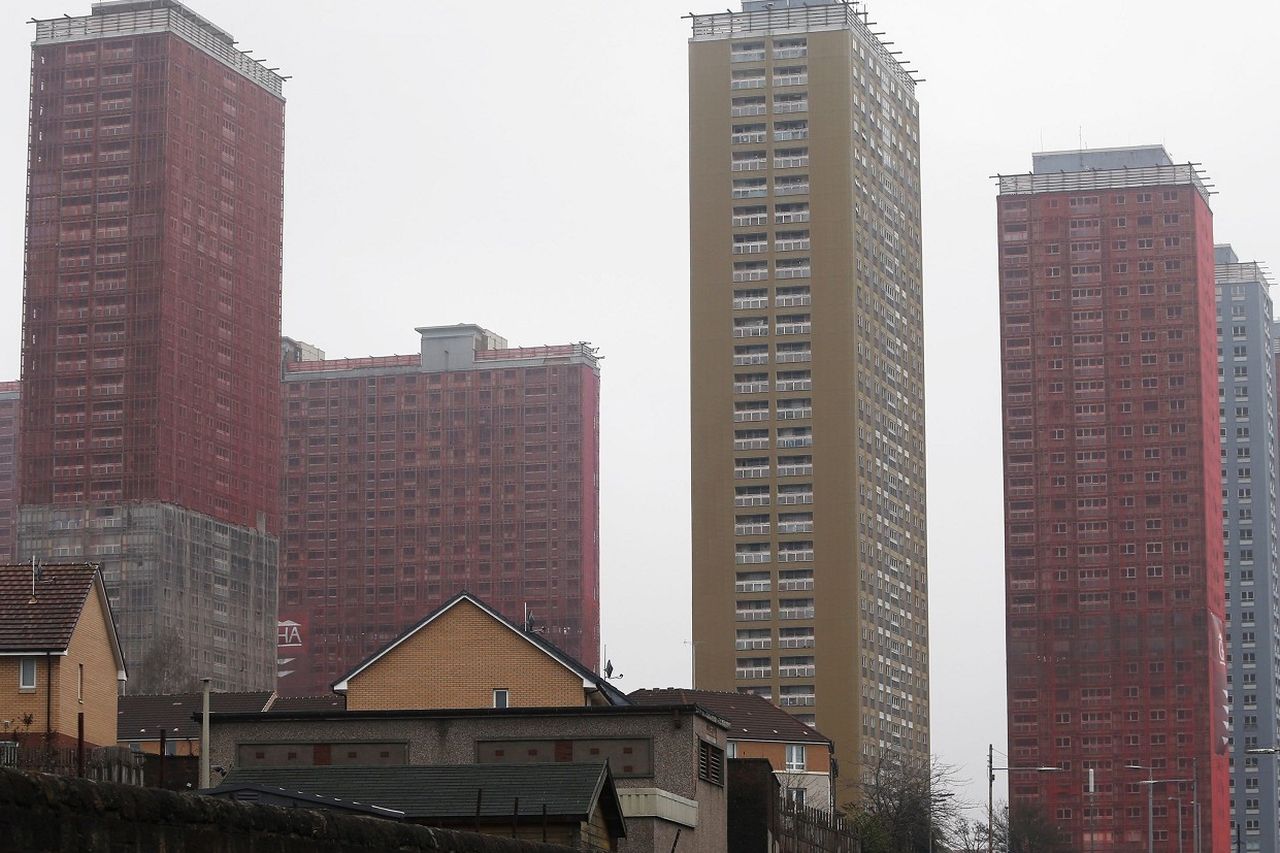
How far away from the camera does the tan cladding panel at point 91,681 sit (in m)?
63.4

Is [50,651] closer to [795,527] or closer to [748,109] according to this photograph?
[795,527]

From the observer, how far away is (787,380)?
193 m

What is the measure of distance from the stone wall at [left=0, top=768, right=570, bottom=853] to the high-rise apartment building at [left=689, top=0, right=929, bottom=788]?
166m

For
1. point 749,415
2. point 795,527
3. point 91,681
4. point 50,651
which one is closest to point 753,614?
point 795,527

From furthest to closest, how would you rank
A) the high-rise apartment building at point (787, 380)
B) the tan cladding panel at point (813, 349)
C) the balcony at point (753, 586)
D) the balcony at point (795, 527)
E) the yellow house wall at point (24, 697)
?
the balcony at point (795, 527) < the balcony at point (753, 586) < the tan cladding panel at point (813, 349) < the high-rise apartment building at point (787, 380) < the yellow house wall at point (24, 697)

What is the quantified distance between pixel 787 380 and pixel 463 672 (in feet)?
407

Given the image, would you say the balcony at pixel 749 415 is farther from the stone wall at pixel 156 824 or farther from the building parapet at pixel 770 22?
the stone wall at pixel 156 824

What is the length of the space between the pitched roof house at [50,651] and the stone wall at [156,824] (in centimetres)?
4253

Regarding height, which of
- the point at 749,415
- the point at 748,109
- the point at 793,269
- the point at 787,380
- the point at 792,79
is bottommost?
the point at 749,415

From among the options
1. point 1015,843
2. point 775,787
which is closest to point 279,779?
point 775,787

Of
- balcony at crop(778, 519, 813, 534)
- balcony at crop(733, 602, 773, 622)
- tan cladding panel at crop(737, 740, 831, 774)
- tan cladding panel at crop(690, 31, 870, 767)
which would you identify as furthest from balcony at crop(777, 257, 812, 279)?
tan cladding panel at crop(737, 740, 831, 774)

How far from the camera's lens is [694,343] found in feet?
637

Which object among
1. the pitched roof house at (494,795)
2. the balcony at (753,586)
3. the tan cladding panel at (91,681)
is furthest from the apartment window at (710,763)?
the balcony at (753,586)

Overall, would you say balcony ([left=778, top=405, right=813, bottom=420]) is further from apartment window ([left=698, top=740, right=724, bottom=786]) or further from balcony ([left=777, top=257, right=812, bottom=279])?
apartment window ([left=698, top=740, right=724, bottom=786])
